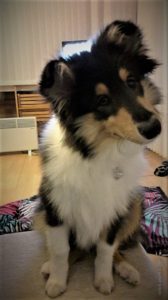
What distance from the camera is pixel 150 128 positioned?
2.58ft

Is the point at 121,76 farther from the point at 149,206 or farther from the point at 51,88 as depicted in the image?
the point at 149,206

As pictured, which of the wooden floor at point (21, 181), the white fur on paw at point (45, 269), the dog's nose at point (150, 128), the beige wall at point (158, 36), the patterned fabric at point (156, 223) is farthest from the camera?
the wooden floor at point (21, 181)

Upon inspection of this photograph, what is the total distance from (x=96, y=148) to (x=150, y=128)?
21cm

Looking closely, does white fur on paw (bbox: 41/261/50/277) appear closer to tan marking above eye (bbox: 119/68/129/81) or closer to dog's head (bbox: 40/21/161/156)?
dog's head (bbox: 40/21/161/156)

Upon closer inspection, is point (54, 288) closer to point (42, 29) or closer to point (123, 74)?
point (123, 74)

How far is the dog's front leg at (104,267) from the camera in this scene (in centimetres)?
95

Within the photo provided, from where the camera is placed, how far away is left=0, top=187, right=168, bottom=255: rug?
1518 mm

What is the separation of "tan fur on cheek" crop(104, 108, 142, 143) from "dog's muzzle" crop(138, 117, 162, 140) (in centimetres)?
1

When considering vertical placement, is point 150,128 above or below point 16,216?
above

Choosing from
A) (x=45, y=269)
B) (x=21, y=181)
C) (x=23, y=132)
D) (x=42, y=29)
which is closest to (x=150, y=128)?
(x=45, y=269)

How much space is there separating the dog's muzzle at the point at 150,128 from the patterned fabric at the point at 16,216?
836 millimetres

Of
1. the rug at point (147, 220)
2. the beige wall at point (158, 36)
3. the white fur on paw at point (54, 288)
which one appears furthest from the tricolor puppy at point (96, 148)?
the rug at point (147, 220)

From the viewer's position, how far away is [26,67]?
9.18 feet

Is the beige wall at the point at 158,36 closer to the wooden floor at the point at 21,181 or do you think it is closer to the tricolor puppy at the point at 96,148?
the tricolor puppy at the point at 96,148
